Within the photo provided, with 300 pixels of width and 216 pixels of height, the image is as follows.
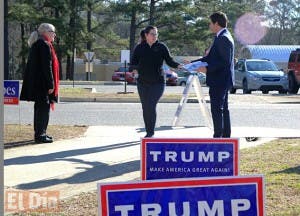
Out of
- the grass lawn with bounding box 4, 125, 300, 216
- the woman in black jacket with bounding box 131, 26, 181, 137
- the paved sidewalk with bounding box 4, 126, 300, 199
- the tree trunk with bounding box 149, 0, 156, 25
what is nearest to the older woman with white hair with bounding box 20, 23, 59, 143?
the paved sidewalk with bounding box 4, 126, 300, 199

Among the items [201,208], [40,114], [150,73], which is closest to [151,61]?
[150,73]

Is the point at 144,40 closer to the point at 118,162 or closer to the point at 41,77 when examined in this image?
the point at 41,77

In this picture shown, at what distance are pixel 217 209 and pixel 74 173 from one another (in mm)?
4018

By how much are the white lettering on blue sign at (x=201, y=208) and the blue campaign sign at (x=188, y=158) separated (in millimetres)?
983

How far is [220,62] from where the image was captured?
7414 mm

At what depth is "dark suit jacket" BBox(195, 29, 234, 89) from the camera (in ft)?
24.3

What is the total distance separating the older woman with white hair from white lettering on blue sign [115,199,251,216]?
5.84 m

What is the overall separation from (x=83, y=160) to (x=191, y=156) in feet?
12.2

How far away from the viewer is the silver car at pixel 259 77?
25.5m

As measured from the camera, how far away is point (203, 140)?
384cm

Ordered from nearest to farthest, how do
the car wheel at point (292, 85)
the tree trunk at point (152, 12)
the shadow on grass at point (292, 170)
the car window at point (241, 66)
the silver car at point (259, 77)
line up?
the shadow on grass at point (292, 170), the car wheel at point (292, 85), the silver car at point (259, 77), the car window at point (241, 66), the tree trunk at point (152, 12)

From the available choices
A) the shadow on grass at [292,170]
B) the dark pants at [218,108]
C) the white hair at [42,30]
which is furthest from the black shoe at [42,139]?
the shadow on grass at [292,170]

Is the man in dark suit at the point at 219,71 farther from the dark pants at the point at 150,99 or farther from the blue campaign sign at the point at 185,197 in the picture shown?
the blue campaign sign at the point at 185,197

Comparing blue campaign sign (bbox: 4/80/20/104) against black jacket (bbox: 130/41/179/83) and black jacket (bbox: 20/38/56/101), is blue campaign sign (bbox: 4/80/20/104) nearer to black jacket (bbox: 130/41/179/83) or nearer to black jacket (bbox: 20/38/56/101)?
black jacket (bbox: 20/38/56/101)
